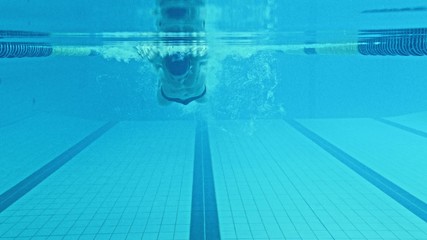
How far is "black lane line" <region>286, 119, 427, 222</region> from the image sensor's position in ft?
17.8

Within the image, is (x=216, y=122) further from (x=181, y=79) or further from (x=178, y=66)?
(x=178, y=66)

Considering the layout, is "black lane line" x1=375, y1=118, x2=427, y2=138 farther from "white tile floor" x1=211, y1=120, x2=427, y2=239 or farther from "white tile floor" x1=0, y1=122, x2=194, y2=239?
"white tile floor" x1=0, y1=122, x2=194, y2=239

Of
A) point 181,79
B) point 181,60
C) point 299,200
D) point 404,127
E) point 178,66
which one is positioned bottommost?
point 299,200

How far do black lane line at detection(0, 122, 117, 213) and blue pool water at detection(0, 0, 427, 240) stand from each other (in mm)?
42

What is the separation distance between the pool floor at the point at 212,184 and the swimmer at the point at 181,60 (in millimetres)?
1430

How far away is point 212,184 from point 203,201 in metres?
0.77

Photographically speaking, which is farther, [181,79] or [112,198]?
[181,79]

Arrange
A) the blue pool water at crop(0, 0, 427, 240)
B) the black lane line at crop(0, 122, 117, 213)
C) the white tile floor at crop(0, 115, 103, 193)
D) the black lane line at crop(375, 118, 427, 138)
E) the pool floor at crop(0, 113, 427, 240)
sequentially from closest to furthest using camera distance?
the pool floor at crop(0, 113, 427, 240) < the blue pool water at crop(0, 0, 427, 240) < the black lane line at crop(0, 122, 117, 213) < the white tile floor at crop(0, 115, 103, 193) < the black lane line at crop(375, 118, 427, 138)

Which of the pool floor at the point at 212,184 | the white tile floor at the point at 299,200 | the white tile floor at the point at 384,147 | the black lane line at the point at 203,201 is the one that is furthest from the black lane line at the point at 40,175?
the white tile floor at the point at 384,147

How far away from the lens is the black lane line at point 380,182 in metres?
5.41

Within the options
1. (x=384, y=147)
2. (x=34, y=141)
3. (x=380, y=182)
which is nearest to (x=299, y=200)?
(x=380, y=182)

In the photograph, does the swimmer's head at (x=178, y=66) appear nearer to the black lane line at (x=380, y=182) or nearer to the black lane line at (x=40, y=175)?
the black lane line at (x=40, y=175)

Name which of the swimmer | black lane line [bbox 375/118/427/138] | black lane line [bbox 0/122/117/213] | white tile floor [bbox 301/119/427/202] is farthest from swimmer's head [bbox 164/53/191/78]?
black lane line [bbox 375/118/427/138]

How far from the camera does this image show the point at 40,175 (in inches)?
269
